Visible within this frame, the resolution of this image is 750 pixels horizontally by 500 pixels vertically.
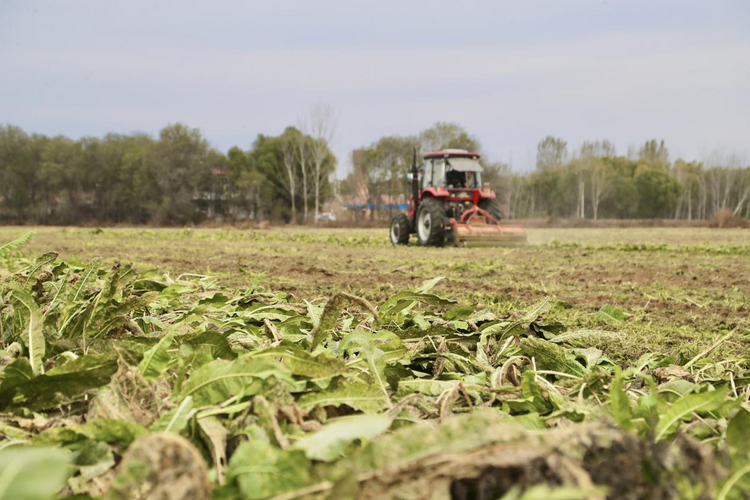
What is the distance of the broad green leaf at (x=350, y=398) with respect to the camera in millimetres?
1232

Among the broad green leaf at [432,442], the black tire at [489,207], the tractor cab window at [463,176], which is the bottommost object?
the broad green leaf at [432,442]

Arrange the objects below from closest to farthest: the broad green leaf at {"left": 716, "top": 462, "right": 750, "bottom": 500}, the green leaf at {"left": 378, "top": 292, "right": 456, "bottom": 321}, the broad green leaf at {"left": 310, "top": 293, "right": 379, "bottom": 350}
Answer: the broad green leaf at {"left": 716, "top": 462, "right": 750, "bottom": 500}, the broad green leaf at {"left": 310, "top": 293, "right": 379, "bottom": 350}, the green leaf at {"left": 378, "top": 292, "right": 456, "bottom": 321}

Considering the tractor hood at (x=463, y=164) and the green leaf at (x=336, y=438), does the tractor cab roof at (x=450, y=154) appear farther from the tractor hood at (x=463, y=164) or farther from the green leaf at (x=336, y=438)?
the green leaf at (x=336, y=438)

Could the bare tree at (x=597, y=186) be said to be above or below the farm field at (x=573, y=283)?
above

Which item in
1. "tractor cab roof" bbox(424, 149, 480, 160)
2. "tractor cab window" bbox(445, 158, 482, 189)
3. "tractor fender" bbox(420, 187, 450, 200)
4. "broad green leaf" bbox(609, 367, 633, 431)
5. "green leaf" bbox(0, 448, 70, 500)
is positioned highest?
"tractor cab roof" bbox(424, 149, 480, 160)

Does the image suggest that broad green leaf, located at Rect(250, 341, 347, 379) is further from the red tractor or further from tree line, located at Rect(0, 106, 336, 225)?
tree line, located at Rect(0, 106, 336, 225)

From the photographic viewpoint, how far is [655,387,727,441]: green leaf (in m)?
1.12

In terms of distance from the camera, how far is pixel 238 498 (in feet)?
2.75

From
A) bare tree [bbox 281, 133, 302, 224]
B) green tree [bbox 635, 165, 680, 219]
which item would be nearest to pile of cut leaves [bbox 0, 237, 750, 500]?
bare tree [bbox 281, 133, 302, 224]

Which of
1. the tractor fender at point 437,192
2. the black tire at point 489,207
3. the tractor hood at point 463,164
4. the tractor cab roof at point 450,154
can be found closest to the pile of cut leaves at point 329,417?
the tractor fender at point 437,192

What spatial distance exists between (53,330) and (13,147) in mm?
53261

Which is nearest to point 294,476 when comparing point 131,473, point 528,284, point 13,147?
point 131,473

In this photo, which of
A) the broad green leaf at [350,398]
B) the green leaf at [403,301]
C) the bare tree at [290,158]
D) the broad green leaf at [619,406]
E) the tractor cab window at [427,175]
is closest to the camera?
the broad green leaf at [619,406]

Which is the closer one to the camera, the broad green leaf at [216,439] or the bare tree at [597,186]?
the broad green leaf at [216,439]
